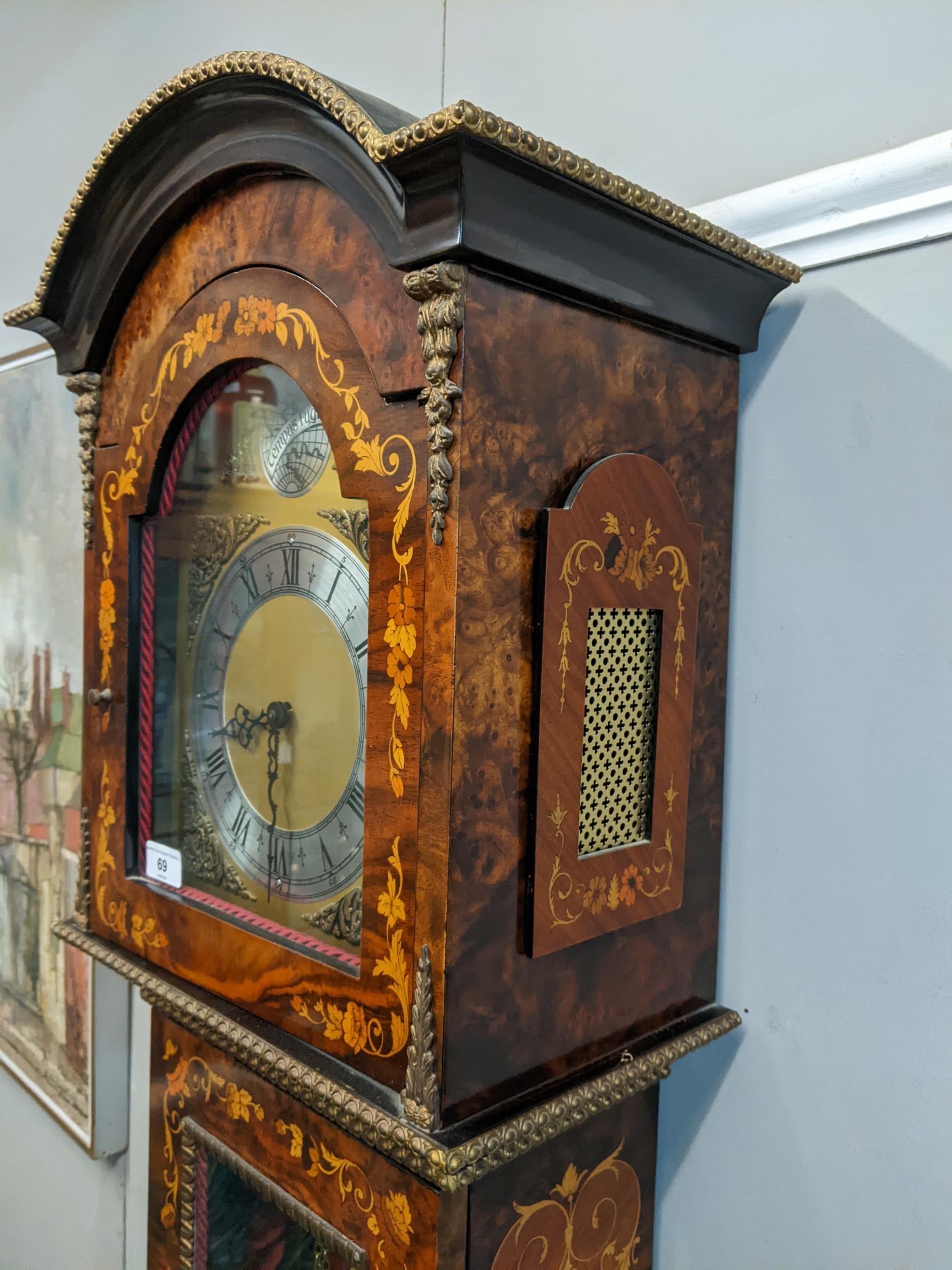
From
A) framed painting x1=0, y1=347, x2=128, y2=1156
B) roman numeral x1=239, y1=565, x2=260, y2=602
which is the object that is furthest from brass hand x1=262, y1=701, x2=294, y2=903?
framed painting x1=0, y1=347, x2=128, y2=1156

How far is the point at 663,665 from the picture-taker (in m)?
0.88

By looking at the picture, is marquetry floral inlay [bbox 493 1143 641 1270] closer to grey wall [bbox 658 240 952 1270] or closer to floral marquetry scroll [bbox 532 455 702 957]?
grey wall [bbox 658 240 952 1270]

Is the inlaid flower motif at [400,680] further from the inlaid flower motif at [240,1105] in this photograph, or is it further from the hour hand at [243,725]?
the inlaid flower motif at [240,1105]

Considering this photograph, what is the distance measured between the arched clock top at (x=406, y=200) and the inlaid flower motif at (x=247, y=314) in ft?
0.35

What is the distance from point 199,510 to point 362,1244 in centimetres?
69

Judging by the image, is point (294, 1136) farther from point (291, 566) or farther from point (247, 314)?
point (247, 314)

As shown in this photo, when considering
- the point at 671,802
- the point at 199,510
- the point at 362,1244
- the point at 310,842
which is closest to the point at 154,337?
the point at 199,510

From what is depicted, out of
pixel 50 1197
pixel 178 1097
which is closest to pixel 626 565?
pixel 178 1097

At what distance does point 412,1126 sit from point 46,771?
1.38 metres

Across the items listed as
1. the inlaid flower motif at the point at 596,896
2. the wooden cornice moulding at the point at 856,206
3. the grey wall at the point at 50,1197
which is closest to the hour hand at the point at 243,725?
the inlaid flower motif at the point at 596,896

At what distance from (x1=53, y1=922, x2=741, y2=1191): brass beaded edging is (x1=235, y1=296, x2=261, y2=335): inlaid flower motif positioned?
24.3 inches

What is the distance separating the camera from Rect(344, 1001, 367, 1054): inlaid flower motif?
30.5 inches

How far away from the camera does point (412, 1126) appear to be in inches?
28.1

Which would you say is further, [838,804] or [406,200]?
[838,804]
